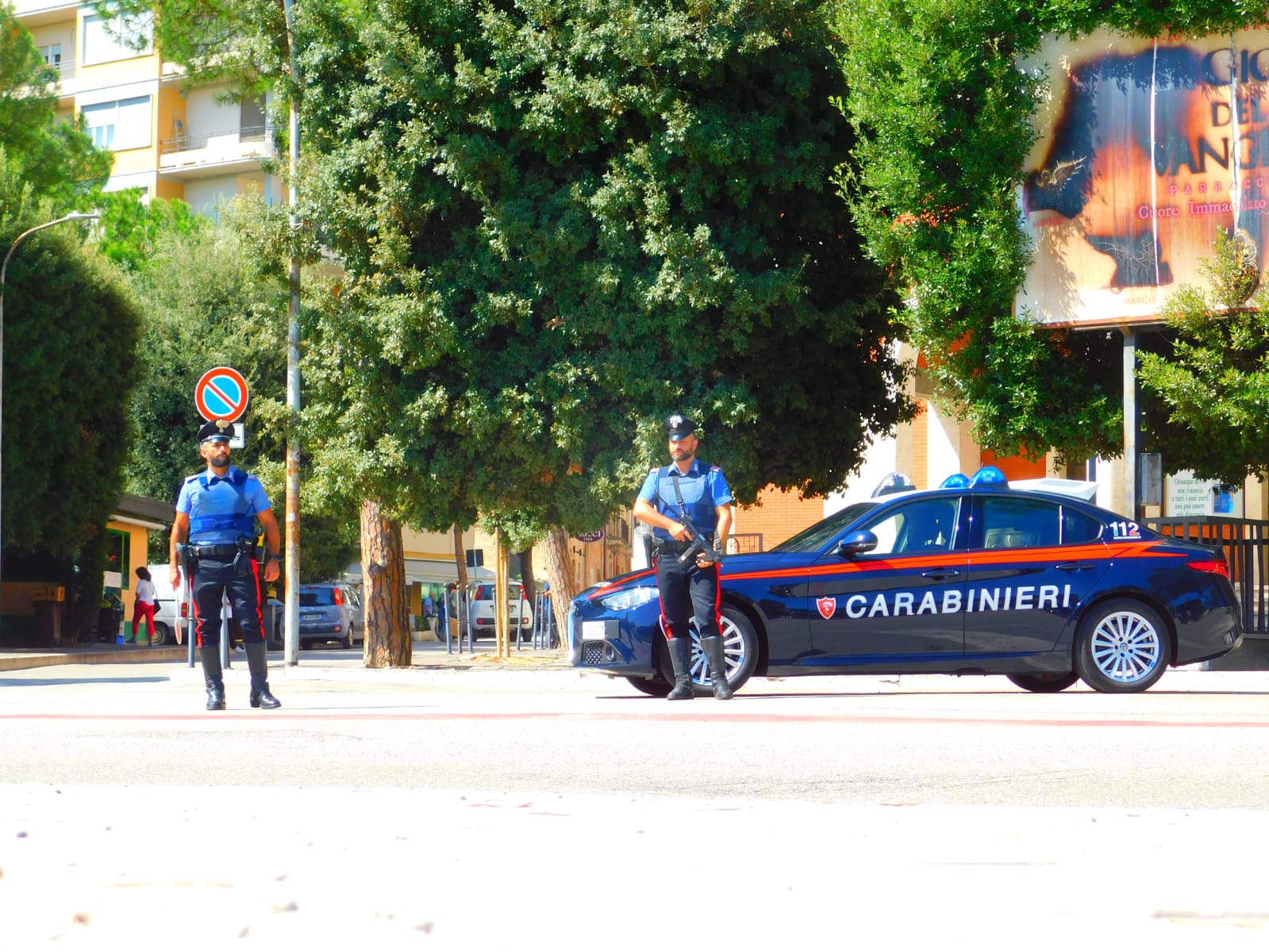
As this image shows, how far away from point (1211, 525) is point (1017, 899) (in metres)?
14.7

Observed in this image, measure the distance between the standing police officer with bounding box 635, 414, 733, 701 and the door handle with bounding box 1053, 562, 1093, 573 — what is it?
2.55 meters

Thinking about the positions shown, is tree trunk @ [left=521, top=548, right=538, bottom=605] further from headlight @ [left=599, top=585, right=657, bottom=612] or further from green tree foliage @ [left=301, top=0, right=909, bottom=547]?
headlight @ [left=599, top=585, right=657, bottom=612]

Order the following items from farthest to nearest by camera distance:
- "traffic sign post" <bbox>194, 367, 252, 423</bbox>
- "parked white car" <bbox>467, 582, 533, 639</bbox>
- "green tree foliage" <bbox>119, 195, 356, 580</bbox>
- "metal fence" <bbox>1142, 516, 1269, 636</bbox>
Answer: "parked white car" <bbox>467, 582, 533, 639</bbox>, "green tree foliage" <bbox>119, 195, 356, 580</bbox>, "traffic sign post" <bbox>194, 367, 252, 423</bbox>, "metal fence" <bbox>1142, 516, 1269, 636</bbox>

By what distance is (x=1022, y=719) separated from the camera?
921cm

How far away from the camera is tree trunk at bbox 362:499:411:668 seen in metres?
21.0

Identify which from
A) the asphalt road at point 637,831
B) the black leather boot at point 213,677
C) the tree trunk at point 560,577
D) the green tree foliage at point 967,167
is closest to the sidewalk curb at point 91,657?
the tree trunk at point 560,577

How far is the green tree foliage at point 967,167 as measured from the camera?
1703cm

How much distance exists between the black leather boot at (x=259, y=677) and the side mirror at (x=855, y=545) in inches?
154

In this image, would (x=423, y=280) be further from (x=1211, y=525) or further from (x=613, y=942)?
(x=613, y=942)

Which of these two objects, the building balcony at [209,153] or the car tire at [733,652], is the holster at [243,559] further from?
the building balcony at [209,153]

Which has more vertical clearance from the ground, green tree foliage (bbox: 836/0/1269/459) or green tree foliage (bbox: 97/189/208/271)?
green tree foliage (bbox: 97/189/208/271)

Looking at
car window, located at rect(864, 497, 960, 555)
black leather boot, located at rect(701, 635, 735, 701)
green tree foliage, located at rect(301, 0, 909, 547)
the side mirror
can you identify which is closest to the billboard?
green tree foliage, located at rect(301, 0, 909, 547)

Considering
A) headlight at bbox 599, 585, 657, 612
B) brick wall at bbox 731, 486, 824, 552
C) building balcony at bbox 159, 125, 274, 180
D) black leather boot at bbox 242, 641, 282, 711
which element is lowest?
black leather boot at bbox 242, 641, 282, 711

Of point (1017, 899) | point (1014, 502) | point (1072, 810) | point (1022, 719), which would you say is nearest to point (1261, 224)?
point (1014, 502)
